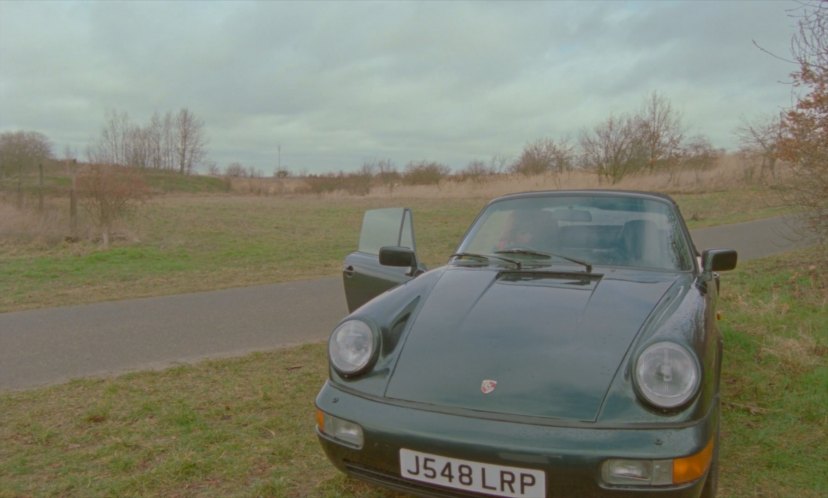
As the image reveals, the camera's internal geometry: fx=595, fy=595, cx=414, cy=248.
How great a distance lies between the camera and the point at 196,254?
12.3 meters

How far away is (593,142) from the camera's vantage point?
32.9 meters

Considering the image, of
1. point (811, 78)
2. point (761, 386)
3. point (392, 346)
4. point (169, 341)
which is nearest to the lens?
point (392, 346)

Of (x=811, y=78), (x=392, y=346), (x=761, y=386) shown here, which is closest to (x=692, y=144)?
(x=811, y=78)

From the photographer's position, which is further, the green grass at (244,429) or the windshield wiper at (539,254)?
the windshield wiper at (539,254)

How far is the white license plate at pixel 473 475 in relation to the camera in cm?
218

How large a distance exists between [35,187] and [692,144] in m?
34.4

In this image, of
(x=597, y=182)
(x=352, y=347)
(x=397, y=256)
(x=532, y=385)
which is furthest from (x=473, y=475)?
(x=597, y=182)

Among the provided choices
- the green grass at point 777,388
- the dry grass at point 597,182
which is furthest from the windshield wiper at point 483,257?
the dry grass at point 597,182

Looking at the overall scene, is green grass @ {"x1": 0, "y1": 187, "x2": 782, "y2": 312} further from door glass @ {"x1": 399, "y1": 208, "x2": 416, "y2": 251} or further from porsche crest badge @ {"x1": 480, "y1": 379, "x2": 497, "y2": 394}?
porsche crest badge @ {"x1": 480, "y1": 379, "x2": 497, "y2": 394}

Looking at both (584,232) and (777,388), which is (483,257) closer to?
(584,232)

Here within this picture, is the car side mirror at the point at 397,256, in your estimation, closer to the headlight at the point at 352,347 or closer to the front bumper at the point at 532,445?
the headlight at the point at 352,347

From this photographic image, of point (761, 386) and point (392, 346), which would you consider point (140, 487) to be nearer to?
point (392, 346)

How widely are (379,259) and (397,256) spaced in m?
0.17

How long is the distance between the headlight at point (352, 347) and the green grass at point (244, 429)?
0.68 metres
